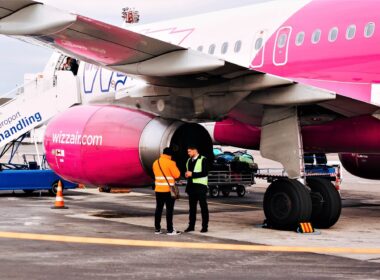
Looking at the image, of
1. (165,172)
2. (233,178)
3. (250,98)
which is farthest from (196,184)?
(233,178)

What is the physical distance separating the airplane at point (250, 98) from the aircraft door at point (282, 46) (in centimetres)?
2

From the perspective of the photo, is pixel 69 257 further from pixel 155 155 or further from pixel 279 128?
pixel 279 128

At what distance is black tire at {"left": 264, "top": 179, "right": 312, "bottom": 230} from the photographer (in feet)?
42.7

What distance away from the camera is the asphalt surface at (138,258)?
8.98 meters

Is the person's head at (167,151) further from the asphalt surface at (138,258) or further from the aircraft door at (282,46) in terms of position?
the aircraft door at (282,46)

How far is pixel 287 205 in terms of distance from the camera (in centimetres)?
1321

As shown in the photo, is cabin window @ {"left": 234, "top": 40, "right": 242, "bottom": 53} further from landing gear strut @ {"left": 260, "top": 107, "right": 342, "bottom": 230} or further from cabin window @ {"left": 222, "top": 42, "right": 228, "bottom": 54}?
landing gear strut @ {"left": 260, "top": 107, "right": 342, "bottom": 230}

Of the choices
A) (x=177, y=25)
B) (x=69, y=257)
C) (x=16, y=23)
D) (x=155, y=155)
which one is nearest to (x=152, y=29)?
(x=177, y=25)

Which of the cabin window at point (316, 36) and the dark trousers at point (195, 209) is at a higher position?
the cabin window at point (316, 36)

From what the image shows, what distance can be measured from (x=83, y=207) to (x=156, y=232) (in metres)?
5.40

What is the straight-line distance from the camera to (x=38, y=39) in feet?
39.2

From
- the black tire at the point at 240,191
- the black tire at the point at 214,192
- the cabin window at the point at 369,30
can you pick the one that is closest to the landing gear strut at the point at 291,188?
the cabin window at the point at 369,30

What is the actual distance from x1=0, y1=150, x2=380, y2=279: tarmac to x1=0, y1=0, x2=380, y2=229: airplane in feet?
3.18

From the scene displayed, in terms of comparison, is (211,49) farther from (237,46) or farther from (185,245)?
(185,245)
